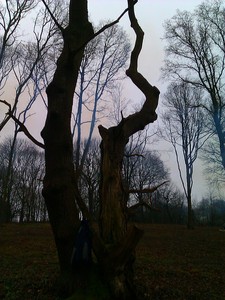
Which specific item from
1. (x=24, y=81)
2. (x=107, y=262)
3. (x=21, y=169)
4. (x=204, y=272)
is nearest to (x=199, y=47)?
(x=24, y=81)

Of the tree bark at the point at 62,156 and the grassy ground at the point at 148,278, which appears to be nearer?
the tree bark at the point at 62,156

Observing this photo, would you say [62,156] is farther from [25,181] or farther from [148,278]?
[25,181]

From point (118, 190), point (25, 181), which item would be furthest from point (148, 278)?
point (25, 181)

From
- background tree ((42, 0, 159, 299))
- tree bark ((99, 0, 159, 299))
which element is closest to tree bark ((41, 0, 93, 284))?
background tree ((42, 0, 159, 299))

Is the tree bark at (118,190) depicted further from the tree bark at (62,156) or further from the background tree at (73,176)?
the tree bark at (62,156)

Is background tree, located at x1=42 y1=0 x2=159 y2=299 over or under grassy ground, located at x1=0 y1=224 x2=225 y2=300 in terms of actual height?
over

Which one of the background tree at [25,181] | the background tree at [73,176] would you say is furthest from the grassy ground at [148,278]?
the background tree at [25,181]

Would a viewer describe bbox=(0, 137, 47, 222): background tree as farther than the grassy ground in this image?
Yes

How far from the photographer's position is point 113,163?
4602 mm

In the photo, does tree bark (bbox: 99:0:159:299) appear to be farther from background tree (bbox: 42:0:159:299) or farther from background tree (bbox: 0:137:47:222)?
background tree (bbox: 0:137:47:222)

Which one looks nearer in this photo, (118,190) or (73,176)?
(73,176)

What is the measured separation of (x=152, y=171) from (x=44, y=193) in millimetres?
41991

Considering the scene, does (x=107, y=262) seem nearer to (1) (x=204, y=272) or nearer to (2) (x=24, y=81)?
(1) (x=204, y=272)

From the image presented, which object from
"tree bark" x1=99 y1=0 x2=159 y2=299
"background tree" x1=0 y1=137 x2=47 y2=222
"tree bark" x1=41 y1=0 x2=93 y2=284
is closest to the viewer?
"tree bark" x1=99 y1=0 x2=159 y2=299
